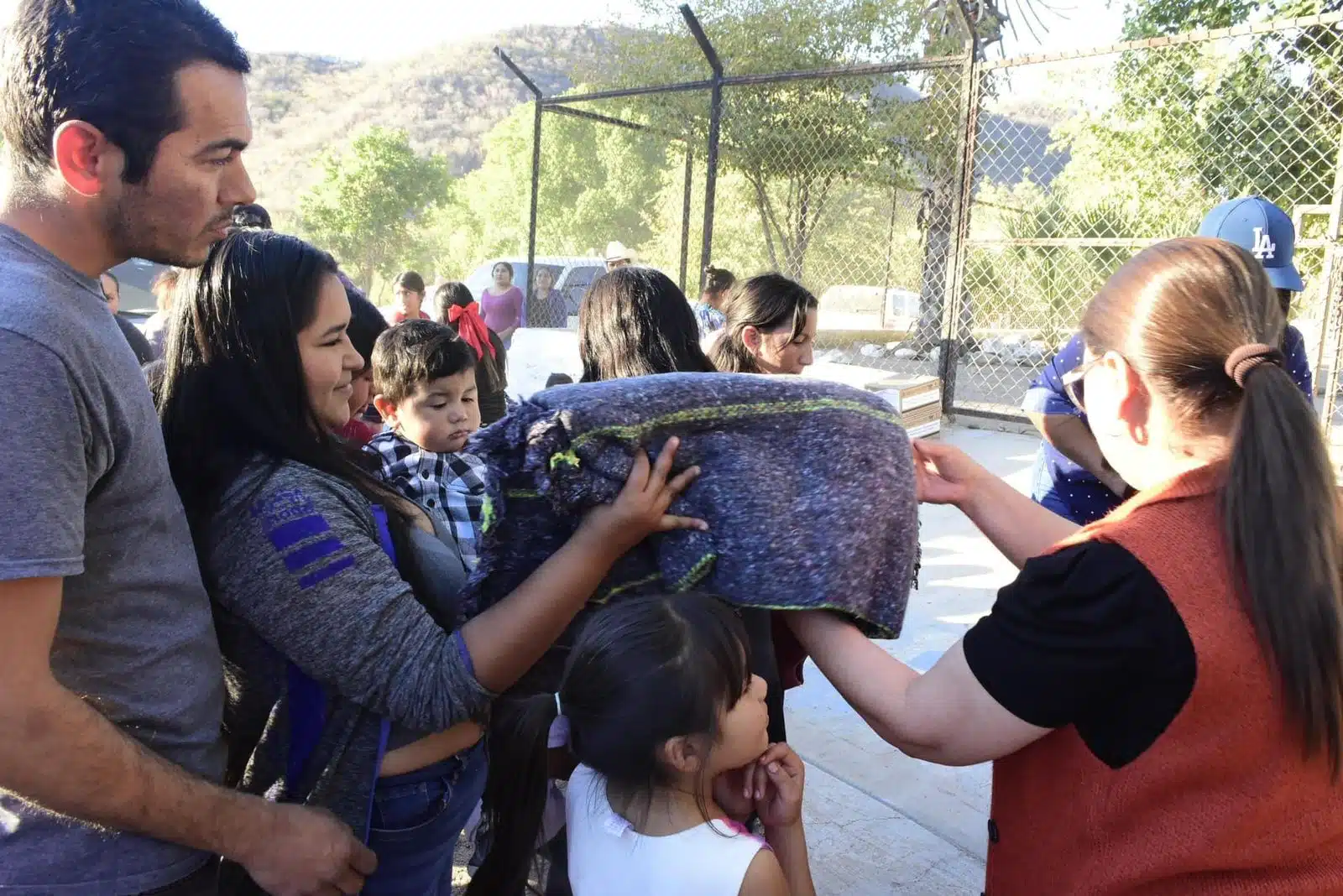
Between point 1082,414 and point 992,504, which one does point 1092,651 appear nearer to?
point 992,504

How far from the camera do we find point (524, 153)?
23078 mm

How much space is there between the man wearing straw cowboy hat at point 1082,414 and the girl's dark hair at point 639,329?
1.17 meters

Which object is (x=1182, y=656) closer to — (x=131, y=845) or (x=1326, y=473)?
(x=1326, y=473)

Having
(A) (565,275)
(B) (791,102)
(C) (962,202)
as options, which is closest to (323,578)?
(C) (962,202)

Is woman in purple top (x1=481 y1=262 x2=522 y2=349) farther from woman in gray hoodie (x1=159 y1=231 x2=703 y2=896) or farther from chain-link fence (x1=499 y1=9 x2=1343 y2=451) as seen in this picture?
woman in gray hoodie (x1=159 y1=231 x2=703 y2=896)

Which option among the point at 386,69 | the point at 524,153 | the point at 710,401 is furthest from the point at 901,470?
the point at 386,69

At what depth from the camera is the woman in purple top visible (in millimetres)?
8859

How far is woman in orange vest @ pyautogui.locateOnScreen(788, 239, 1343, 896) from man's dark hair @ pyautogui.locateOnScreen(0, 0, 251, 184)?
3.88 ft

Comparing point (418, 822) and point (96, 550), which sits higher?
point (96, 550)

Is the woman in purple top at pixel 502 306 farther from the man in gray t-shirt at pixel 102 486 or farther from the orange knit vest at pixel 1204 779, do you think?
the orange knit vest at pixel 1204 779

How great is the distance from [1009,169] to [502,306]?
4581mm

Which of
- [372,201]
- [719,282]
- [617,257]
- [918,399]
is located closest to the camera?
[918,399]

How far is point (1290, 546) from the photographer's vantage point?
3.40 ft

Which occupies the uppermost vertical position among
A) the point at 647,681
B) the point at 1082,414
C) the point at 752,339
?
the point at 752,339
